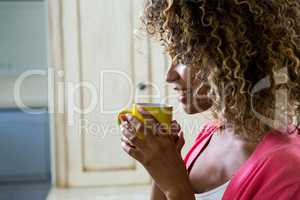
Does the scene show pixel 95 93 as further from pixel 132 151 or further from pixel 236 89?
pixel 236 89

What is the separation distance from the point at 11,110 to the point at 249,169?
312cm

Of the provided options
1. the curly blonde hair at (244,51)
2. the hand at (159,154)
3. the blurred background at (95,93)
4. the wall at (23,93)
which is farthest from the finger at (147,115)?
the wall at (23,93)

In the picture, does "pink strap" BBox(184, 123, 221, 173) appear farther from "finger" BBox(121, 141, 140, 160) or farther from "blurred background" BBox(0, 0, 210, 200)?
"blurred background" BBox(0, 0, 210, 200)

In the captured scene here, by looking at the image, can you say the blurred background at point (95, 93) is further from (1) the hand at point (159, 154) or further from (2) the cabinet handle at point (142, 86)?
(1) the hand at point (159, 154)

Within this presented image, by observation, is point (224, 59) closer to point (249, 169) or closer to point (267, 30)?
point (267, 30)

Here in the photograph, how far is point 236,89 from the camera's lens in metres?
0.75

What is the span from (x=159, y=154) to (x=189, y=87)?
5.3 inches

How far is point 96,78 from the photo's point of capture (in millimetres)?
2807

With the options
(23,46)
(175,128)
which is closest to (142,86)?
(23,46)

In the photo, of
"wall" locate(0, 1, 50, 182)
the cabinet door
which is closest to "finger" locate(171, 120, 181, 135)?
the cabinet door

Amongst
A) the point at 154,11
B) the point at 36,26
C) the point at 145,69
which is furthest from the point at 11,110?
the point at 154,11

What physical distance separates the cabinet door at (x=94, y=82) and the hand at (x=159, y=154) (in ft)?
6.33

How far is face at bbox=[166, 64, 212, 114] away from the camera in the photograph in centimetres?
79

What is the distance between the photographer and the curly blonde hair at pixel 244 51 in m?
0.72
